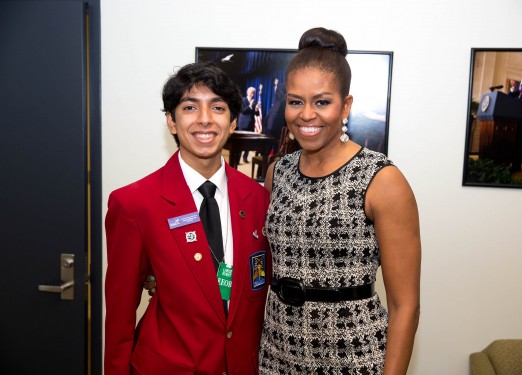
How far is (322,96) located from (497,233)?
4.55 ft

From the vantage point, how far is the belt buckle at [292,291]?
4.77 feet

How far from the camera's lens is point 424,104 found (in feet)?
7.38

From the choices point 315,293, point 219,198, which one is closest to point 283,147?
point 219,198

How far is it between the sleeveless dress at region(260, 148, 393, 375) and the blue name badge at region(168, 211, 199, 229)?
0.27 metres

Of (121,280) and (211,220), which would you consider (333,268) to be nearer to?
(211,220)

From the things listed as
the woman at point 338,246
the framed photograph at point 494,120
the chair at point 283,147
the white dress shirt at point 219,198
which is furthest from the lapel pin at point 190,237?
the framed photograph at point 494,120

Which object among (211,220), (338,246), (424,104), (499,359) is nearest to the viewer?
(338,246)

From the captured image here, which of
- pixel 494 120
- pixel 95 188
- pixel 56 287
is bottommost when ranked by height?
pixel 56 287

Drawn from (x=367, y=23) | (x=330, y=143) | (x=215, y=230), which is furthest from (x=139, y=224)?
(x=367, y=23)

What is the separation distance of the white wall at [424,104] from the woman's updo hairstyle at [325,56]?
84cm

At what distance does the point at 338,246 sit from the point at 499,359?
1.27 metres

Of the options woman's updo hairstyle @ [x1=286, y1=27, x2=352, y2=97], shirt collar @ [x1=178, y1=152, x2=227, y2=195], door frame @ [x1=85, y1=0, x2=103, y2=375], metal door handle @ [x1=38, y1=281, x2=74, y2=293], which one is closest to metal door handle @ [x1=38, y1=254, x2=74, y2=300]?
metal door handle @ [x1=38, y1=281, x2=74, y2=293]

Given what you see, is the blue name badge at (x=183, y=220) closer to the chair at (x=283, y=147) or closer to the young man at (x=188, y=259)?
the young man at (x=188, y=259)

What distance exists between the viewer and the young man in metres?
1.44
